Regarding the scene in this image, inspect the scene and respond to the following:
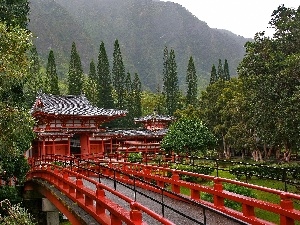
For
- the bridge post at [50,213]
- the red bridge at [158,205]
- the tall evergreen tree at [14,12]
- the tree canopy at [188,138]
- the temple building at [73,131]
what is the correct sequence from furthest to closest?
the temple building at [73,131]
the tree canopy at [188,138]
the bridge post at [50,213]
the tall evergreen tree at [14,12]
the red bridge at [158,205]

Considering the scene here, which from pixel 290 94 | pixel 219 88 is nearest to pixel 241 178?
pixel 290 94

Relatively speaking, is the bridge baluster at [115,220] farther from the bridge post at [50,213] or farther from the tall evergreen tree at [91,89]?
the tall evergreen tree at [91,89]

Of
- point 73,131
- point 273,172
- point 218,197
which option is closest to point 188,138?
point 273,172

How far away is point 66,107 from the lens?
131 ft

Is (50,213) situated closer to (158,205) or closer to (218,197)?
(158,205)

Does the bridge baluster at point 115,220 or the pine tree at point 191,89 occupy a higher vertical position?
the pine tree at point 191,89

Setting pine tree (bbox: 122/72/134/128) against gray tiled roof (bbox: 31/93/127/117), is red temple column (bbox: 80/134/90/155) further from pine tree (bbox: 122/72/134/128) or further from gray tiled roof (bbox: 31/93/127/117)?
pine tree (bbox: 122/72/134/128)

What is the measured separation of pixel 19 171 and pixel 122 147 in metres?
20.6

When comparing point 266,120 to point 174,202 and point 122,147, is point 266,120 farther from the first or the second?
point 122,147

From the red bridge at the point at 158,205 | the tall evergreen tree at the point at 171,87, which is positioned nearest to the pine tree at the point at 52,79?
the tall evergreen tree at the point at 171,87

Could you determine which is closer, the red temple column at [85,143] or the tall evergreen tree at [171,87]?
the red temple column at [85,143]

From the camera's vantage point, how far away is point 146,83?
175250 mm

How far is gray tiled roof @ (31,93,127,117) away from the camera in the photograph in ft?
119

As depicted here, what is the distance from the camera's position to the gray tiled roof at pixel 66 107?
36.2m
